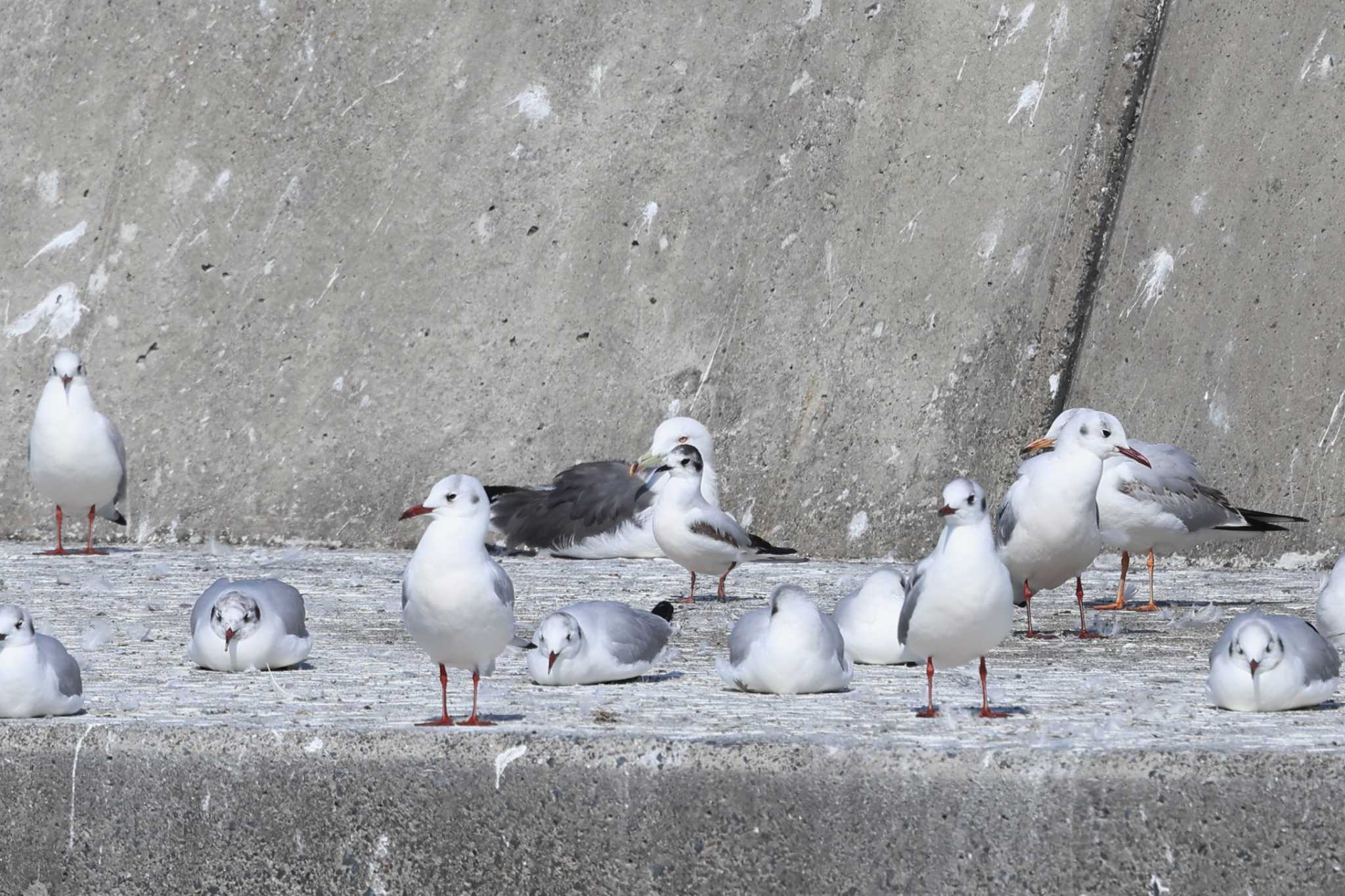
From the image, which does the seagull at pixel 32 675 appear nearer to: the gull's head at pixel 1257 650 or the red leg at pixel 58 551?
the gull's head at pixel 1257 650

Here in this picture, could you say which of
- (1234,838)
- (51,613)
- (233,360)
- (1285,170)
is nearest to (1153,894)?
(1234,838)

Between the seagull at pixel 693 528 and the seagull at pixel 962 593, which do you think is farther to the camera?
the seagull at pixel 693 528

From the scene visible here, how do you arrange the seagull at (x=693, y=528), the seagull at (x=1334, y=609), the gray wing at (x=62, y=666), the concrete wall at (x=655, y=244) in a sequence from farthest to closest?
the concrete wall at (x=655, y=244), the seagull at (x=693, y=528), the seagull at (x=1334, y=609), the gray wing at (x=62, y=666)

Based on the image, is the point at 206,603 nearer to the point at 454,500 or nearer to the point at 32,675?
the point at 32,675

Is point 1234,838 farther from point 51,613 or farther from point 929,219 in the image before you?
point 929,219

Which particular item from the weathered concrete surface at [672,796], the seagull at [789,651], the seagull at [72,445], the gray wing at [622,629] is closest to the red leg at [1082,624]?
the weathered concrete surface at [672,796]

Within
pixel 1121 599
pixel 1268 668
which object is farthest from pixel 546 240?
pixel 1268 668

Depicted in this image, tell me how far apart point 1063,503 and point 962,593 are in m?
2.07

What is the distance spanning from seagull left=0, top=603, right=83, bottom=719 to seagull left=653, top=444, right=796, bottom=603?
3497 millimetres

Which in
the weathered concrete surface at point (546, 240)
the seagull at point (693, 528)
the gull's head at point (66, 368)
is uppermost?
the weathered concrete surface at point (546, 240)

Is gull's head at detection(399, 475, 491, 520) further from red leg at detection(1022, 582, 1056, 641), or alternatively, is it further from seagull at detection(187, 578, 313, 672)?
red leg at detection(1022, 582, 1056, 641)

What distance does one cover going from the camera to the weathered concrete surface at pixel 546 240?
1174 centimetres

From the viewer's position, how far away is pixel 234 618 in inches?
250

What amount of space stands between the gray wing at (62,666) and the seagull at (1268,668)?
3377 millimetres
